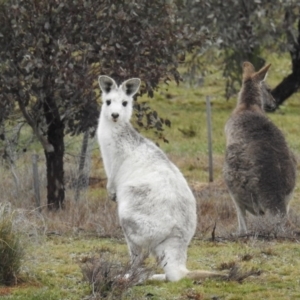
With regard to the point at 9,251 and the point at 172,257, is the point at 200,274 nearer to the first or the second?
the point at 172,257

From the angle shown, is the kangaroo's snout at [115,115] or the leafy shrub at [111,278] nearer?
the leafy shrub at [111,278]

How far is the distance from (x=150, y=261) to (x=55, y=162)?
503 cm

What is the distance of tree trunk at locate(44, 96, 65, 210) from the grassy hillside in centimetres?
22

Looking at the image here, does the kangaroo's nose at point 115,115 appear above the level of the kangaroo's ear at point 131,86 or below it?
below

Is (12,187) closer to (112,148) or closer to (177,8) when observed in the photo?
(177,8)

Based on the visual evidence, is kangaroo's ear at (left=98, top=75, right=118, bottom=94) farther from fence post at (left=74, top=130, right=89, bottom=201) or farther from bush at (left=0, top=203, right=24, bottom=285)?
fence post at (left=74, top=130, right=89, bottom=201)

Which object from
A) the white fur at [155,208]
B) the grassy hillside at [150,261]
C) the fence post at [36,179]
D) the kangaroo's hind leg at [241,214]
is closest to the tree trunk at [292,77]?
the grassy hillside at [150,261]

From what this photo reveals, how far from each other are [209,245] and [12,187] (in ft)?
16.9

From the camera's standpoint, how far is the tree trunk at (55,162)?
1450 centimetres

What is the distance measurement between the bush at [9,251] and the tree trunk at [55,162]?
17.6 ft

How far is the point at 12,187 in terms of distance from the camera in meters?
15.7

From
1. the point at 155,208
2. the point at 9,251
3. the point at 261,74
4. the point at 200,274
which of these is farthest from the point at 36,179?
the point at 200,274

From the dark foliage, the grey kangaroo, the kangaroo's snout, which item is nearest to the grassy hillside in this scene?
the grey kangaroo

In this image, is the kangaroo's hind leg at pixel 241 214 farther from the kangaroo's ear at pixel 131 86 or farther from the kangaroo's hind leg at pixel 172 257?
the kangaroo's hind leg at pixel 172 257
